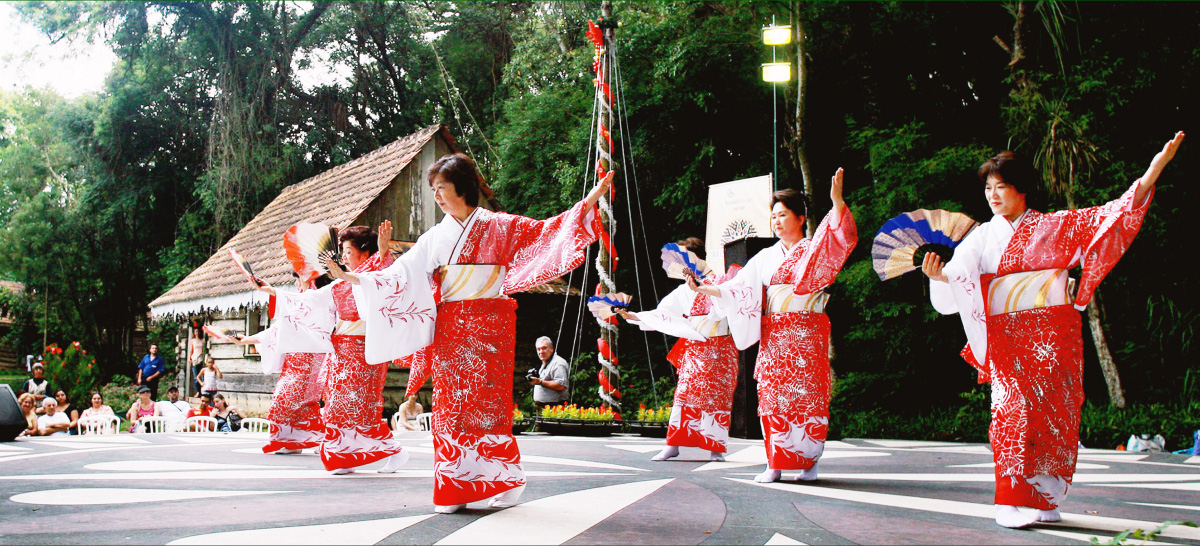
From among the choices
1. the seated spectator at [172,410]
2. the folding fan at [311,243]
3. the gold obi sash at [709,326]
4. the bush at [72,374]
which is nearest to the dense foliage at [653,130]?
the bush at [72,374]

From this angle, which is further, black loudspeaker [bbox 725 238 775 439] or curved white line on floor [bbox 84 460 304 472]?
black loudspeaker [bbox 725 238 775 439]

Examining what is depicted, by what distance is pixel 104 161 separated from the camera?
1706 cm

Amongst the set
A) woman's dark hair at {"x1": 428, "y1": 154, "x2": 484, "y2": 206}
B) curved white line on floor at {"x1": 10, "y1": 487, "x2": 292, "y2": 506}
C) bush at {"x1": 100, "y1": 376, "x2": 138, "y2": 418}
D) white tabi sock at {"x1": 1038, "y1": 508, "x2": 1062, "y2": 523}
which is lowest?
bush at {"x1": 100, "y1": 376, "x2": 138, "y2": 418}

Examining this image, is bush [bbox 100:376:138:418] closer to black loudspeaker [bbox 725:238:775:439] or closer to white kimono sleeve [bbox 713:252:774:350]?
black loudspeaker [bbox 725:238:775:439]

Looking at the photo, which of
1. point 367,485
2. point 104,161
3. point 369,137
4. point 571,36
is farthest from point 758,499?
point 104,161

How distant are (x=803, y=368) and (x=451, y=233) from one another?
1827 millimetres

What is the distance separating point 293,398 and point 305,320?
64 centimetres

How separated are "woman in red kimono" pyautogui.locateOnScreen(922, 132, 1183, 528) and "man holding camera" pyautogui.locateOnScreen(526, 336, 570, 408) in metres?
5.52

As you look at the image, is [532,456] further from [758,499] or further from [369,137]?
[369,137]

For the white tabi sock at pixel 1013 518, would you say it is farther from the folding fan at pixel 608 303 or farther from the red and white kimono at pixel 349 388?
the red and white kimono at pixel 349 388

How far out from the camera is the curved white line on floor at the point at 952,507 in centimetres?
282

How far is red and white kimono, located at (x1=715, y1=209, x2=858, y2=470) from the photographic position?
392 centimetres

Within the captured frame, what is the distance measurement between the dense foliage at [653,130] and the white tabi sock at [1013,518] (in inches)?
209

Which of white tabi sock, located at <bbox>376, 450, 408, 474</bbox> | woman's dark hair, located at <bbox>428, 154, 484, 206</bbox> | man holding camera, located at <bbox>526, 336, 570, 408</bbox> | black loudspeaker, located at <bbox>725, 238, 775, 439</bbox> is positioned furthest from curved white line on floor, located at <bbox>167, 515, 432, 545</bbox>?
man holding camera, located at <bbox>526, 336, 570, 408</bbox>
